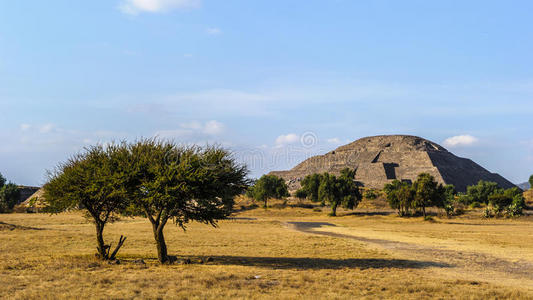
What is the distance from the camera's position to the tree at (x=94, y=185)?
27300 mm

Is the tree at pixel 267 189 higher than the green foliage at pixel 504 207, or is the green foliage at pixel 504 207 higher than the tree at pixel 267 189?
the tree at pixel 267 189

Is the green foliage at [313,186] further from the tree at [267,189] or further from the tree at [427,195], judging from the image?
the tree at [427,195]

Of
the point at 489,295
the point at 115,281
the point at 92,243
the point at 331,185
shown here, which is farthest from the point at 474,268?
the point at 331,185

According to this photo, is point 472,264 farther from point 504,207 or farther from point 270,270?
point 504,207

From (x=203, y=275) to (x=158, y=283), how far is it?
2883mm

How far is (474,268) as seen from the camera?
28.8 meters

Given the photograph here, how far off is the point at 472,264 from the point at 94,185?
980 inches

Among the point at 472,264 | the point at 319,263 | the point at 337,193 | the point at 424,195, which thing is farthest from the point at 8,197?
the point at 472,264

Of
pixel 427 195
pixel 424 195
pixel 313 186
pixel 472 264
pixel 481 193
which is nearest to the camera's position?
pixel 472 264

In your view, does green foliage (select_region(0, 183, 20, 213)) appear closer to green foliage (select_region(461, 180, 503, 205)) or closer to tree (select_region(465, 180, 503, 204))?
green foliage (select_region(461, 180, 503, 205))

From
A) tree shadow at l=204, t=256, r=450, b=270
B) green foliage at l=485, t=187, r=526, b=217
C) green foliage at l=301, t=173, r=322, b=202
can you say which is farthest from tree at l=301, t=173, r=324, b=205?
tree shadow at l=204, t=256, r=450, b=270

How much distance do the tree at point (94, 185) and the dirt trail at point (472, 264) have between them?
66.0 feet

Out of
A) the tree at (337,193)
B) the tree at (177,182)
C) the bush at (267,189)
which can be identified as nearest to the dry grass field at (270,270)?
the tree at (177,182)

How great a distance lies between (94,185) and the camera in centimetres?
2717
